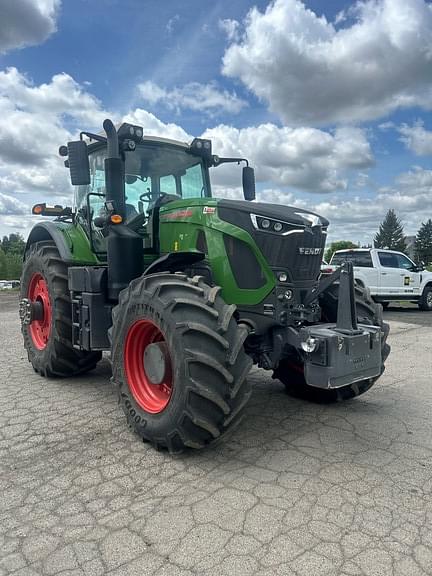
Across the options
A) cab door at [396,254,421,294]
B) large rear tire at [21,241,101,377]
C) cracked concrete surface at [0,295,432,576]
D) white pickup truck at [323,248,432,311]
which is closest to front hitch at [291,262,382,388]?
cracked concrete surface at [0,295,432,576]

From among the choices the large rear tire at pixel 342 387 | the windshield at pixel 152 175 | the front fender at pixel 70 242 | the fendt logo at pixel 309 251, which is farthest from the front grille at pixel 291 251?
the front fender at pixel 70 242

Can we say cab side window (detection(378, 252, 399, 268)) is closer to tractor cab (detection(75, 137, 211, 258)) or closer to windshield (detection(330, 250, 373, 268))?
windshield (detection(330, 250, 373, 268))

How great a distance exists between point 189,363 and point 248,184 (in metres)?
3.03

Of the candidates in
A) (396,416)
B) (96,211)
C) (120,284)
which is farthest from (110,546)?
(96,211)

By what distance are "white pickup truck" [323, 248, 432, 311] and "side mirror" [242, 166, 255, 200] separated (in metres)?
9.01

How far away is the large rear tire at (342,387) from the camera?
14.5 ft

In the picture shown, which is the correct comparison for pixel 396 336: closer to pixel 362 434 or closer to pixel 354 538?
pixel 362 434

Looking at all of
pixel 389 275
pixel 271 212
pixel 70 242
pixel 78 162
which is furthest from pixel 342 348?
pixel 389 275

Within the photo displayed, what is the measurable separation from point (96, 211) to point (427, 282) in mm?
12798

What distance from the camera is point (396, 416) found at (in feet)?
14.6

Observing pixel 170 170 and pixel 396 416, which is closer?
pixel 396 416

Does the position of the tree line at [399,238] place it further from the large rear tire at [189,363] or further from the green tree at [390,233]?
the large rear tire at [189,363]

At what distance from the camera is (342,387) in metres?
4.65

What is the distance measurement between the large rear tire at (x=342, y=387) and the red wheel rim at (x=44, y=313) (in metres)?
2.95
